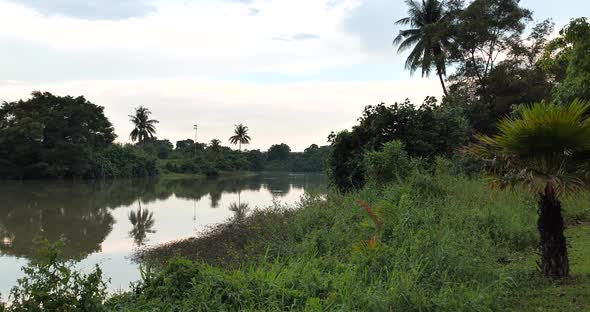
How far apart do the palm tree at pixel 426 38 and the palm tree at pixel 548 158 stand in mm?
23907

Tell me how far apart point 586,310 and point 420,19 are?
30.6 m

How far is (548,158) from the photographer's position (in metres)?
5.79

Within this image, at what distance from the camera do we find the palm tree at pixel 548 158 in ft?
17.8

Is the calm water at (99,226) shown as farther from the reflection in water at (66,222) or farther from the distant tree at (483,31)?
the distant tree at (483,31)

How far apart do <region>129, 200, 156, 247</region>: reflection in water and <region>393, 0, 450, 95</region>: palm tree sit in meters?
19.5

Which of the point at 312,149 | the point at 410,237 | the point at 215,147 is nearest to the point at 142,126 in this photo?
the point at 215,147

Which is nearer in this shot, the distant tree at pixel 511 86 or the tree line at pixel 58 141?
the distant tree at pixel 511 86

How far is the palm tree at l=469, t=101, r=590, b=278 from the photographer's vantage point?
544 centimetres

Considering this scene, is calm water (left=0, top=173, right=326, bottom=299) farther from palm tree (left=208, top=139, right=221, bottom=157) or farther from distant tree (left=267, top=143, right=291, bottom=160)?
distant tree (left=267, top=143, right=291, bottom=160)

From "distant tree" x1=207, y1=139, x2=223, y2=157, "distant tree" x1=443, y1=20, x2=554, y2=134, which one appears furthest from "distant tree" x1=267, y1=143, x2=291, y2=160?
"distant tree" x1=443, y1=20, x2=554, y2=134

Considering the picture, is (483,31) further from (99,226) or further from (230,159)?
(230,159)

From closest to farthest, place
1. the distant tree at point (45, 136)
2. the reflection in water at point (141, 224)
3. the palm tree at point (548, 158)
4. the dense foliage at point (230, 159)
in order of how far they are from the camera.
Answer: the palm tree at point (548, 158)
the reflection in water at point (141, 224)
the distant tree at point (45, 136)
the dense foliage at point (230, 159)

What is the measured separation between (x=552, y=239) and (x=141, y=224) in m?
17.9

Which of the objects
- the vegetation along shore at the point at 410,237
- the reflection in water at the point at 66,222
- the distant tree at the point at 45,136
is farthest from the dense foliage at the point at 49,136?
the vegetation along shore at the point at 410,237
